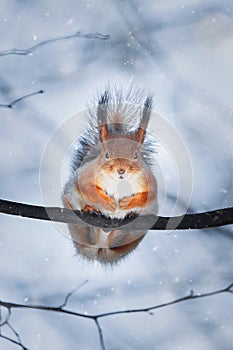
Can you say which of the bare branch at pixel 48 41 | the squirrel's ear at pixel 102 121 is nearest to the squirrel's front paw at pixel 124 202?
the squirrel's ear at pixel 102 121

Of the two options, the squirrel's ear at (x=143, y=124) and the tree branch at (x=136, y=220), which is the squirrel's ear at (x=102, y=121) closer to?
the squirrel's ear at (x=143, y=124)

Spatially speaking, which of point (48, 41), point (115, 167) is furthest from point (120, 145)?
point (48, 41)

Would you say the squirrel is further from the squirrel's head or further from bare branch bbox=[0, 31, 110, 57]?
bare branch bbox=[0, 31, 110, 57]

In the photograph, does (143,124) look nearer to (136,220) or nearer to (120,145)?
(120,145)

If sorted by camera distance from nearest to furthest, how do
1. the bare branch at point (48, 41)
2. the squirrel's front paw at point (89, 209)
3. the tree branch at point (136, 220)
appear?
the tree branch at point (136, 220) → the squirrel's front paw at point (89, 209) → the bare branch at point (48, 41)

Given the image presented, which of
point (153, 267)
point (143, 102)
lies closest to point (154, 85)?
point (143, 102)

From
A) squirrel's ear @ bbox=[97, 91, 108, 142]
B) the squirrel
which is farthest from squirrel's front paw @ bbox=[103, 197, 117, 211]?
squirrel's ear @ bbox=[97, 91, 108, 142]

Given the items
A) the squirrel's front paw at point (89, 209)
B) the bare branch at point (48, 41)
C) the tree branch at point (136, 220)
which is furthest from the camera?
the bare branch at point (48, 41)
